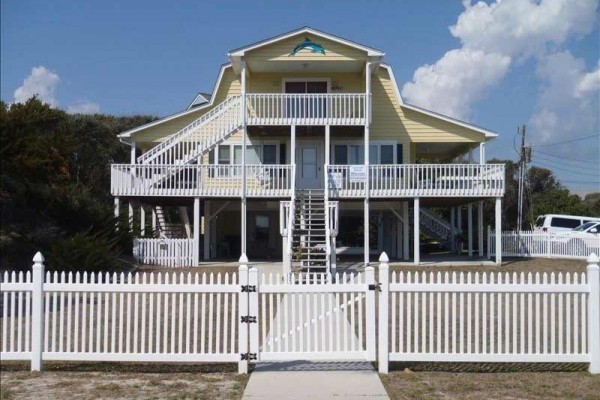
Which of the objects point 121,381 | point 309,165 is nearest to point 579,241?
point 309,165

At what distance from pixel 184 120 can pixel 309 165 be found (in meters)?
5.38

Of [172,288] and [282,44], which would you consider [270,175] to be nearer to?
[282,44]

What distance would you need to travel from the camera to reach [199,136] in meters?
26.4

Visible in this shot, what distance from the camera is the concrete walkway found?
724 cm

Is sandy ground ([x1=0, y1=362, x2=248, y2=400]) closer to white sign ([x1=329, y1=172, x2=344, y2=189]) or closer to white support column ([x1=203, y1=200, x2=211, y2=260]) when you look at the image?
white sign ([x1=329, y1=172, x2=344, y2=189])

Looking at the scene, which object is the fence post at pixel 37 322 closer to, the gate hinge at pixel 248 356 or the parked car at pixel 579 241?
the gate hinge at pixel 248 356

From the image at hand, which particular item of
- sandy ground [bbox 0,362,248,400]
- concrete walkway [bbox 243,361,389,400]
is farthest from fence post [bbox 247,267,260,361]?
sandy ground [bbox 0,362,248,400]

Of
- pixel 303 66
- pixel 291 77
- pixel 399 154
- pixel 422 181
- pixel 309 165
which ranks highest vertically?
pixel 303 66

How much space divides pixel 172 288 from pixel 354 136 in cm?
2006

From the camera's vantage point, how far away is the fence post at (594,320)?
8352mm

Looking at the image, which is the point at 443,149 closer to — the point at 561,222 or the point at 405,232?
the point at 561,222

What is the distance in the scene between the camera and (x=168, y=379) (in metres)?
7.95

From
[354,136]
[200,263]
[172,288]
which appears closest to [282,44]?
[354,136]

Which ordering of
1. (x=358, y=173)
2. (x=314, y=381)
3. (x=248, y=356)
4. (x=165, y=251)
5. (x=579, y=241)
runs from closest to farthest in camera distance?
(x=314, y=381)
(x=248, y=356)
(x=165, y=251)
(x=358, y=173)
(x=579, y=241)
